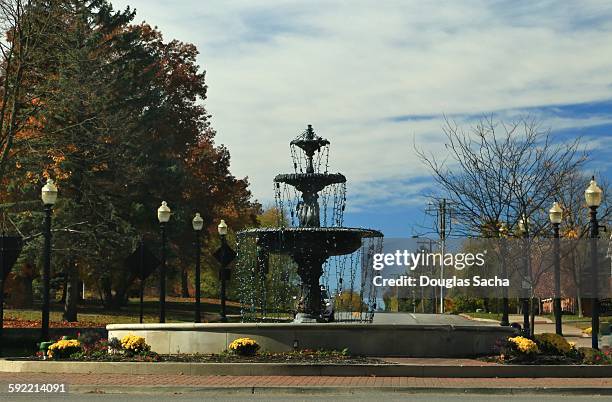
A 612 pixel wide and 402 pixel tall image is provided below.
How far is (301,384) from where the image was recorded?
656 inches

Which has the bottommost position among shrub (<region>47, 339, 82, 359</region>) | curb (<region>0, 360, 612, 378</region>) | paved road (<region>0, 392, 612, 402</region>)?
paved road (<region>0, 392, 612, 402</region>)

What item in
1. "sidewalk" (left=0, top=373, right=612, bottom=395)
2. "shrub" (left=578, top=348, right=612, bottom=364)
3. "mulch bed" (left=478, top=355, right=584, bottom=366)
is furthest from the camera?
"shrub" (left=578, top=348, right=612, bottom=364)

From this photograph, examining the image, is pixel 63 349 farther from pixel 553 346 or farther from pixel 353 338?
pixel 553 346

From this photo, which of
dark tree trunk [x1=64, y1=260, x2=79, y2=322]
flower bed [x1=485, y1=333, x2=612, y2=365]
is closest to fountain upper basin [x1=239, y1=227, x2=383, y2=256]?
flower bed [x1=485, y1=333, x2=612, y2=365]

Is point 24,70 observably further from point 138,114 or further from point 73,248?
point 138,114

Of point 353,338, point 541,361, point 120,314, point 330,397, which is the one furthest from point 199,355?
point 120,314

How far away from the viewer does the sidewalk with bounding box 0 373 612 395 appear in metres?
16.2

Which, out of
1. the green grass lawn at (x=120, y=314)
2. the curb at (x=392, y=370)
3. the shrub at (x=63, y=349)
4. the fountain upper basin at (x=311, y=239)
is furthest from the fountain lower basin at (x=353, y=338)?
the green grass lawn at (x=120, y=314)

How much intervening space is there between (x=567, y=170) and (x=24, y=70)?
24.0 metres

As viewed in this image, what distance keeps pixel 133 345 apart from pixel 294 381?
190 inches

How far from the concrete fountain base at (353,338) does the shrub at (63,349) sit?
2.22 m

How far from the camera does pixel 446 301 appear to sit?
77.6 meters

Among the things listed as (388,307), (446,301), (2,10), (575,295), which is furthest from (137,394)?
(388,307)

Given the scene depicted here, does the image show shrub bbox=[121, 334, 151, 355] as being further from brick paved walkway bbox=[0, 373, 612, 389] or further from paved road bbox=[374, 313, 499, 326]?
paved road bbox=[374, 313, 499, 326]
